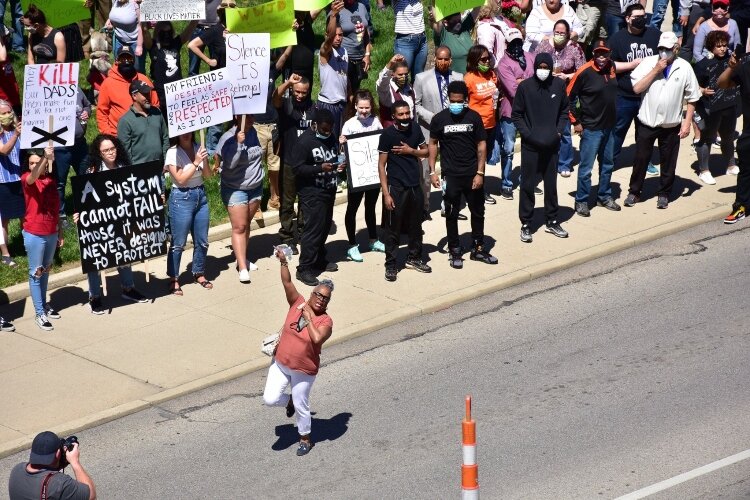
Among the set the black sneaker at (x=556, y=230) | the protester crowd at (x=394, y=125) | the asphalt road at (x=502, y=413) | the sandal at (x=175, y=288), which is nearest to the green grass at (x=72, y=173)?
the protester crowd at (x=394, y=125)

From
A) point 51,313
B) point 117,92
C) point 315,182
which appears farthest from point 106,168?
point 315,182

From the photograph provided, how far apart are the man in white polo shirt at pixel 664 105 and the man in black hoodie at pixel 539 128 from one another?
5.13 feet

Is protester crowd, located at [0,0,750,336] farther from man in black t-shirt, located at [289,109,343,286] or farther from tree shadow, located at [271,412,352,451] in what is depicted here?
tree shadow, located at [271,412,352,451]

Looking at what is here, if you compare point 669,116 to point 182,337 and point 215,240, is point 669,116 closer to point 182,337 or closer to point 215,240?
point 215,240

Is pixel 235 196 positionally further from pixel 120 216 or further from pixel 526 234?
pixel 526 234

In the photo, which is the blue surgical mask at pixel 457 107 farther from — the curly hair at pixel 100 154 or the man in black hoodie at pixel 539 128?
the curly hair at pixel 100 154

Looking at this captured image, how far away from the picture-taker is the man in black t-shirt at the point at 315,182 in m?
14.8

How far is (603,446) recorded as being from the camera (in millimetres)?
11047

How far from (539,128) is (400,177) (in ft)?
6.58

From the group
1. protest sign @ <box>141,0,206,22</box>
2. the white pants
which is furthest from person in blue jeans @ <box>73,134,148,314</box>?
the white pants

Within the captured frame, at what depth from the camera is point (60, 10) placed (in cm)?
1639

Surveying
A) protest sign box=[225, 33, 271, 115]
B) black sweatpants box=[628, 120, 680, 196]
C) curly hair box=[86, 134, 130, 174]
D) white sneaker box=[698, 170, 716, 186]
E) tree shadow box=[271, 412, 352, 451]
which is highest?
protest sign box=[225, 33, 271, 115]

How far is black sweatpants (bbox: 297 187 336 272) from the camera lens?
15.0 metres

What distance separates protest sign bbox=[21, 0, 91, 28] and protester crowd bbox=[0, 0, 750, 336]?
0.09 meters
